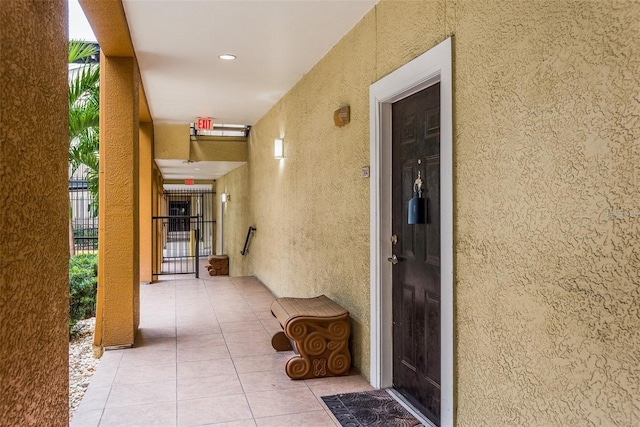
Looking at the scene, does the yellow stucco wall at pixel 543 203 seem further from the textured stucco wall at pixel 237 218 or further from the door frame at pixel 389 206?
the textured stucco wall at pixel 237 218

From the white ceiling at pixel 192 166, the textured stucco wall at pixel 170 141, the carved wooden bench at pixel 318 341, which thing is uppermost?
the textured stucco wall at pixel 170 141

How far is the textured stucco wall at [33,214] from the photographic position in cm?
98

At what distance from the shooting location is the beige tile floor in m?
2.84

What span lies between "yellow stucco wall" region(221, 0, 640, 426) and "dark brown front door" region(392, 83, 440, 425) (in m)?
0.32

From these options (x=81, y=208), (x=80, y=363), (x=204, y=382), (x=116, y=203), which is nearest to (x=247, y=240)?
(x=81, y=208)

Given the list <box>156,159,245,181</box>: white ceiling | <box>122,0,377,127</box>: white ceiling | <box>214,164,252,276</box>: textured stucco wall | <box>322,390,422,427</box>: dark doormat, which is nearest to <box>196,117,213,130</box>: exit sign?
<box>122,0,377,127</box>: white ceiling

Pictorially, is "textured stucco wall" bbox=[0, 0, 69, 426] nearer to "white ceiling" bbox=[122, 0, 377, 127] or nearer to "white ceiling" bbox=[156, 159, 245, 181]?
"white ceiling" bbox=[122, 0, 377, 127]

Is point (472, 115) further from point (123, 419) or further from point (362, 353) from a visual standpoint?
point (123, 419)

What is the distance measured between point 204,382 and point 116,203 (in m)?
1.66

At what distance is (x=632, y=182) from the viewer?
1.46 meters

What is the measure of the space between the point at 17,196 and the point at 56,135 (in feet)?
1.18

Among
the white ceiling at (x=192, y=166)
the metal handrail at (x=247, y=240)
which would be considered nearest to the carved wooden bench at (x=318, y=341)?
the metal handrail at (x=247, y=240)

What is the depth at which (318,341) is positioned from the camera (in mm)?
3482

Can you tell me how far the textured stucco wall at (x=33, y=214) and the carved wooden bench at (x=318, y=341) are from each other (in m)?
2.07
